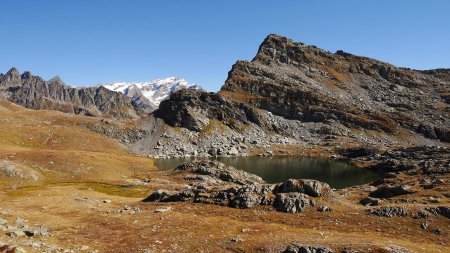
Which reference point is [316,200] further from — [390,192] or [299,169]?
[299,169]

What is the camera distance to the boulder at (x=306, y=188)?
5034cm

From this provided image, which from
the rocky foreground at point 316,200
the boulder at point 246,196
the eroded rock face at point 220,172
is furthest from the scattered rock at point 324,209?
the eroded rock face at point 220,172

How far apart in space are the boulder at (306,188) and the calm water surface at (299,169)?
7121 cm

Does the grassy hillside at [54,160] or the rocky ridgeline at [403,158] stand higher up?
the rocky ridgeline at [403,158]

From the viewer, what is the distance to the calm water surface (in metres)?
133

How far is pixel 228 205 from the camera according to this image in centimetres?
4975

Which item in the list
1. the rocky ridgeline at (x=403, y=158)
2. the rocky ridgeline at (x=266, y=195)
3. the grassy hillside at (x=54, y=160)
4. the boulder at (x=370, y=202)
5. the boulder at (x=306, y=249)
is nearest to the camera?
the boulder at (x=306, y=249)

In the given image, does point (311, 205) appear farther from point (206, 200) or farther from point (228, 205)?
point (206, 200)

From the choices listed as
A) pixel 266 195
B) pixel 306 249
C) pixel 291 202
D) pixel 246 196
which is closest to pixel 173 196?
pixel 246 196

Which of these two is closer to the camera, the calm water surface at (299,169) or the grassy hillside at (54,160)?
the grassy hillside at (54,160)

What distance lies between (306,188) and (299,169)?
107 meters

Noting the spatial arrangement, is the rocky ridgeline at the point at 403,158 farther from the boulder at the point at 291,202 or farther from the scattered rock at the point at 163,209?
the scattered rock at the point at 163,209

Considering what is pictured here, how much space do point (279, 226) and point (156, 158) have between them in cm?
15234

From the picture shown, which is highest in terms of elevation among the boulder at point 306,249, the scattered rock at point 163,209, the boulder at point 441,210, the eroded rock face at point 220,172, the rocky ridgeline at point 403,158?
the rocky ridgeline at point 403,158
